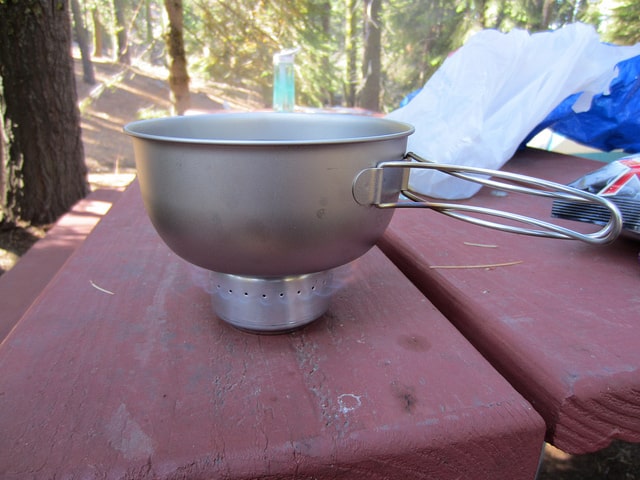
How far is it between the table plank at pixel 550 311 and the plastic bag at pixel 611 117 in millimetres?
562

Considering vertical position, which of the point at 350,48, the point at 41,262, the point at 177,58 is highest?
the point at 350,48

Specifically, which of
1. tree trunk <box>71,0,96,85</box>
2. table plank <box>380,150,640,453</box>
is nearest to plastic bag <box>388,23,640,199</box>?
table plank <box>380,150,640,453</box>

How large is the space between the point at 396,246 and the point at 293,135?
0.27m

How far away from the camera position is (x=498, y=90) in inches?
46.1

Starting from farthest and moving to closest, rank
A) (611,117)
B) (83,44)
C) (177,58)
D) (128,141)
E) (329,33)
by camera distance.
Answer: (83,44)
(128,141)
(329,33)
(177,58)
(611,117)

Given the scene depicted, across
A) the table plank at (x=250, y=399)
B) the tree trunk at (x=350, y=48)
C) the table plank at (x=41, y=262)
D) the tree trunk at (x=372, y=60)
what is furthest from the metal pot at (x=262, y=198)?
the tree trunk at (x=372, y=60)

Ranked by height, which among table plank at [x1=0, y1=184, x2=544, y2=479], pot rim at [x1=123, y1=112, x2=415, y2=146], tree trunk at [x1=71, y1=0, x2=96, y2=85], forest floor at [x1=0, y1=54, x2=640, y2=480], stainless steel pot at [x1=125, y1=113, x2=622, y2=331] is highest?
tree trunk at [x1=71, y1=0, x2=96, y2=85]

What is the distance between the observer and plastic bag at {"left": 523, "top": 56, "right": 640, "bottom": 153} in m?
1.21

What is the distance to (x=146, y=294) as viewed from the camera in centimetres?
63

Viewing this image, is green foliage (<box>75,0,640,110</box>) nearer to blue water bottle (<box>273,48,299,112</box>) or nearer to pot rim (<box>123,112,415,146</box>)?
blue water bottle (<box>273,48,299,112</box>)

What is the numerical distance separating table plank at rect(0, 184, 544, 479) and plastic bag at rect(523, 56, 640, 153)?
105 centimetres

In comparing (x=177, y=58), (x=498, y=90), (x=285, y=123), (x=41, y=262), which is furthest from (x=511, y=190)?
(x=177, y=58)

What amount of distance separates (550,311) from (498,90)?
79 centimetres

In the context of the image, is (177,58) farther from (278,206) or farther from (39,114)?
(278,206)
